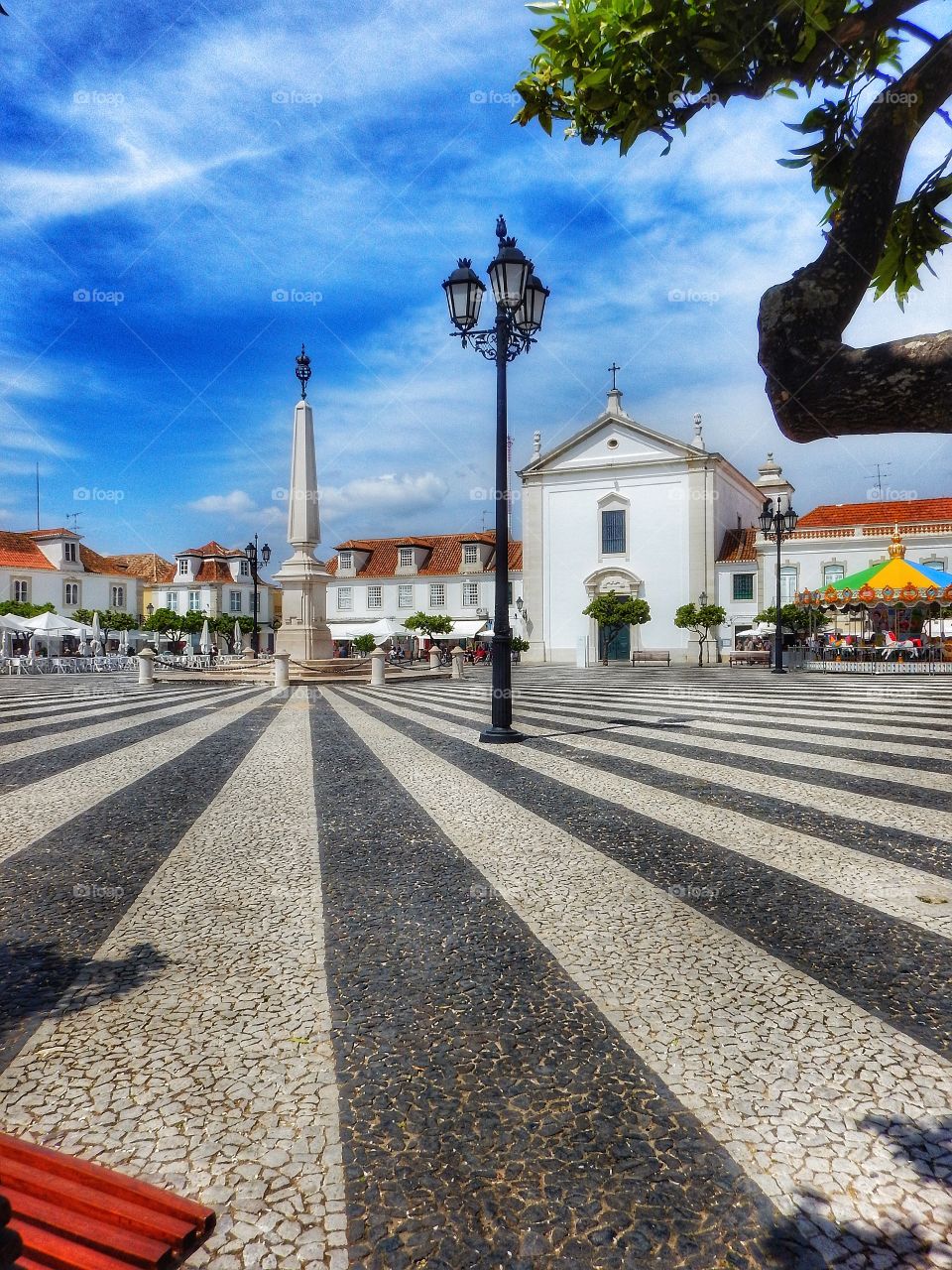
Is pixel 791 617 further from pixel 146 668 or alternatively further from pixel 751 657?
pixel 146 668

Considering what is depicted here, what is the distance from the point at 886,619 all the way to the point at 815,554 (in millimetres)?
4625

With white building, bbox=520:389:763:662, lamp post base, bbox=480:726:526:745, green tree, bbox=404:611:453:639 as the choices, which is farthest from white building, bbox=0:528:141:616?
lamp post base, bbox=480:726:526:745

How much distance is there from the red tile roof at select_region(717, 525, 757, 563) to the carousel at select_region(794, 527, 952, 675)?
4.86 metres

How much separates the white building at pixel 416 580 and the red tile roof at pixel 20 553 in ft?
63.2

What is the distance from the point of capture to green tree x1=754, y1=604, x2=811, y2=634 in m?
29.9

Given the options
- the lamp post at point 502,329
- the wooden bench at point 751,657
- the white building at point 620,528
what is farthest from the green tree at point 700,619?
the lamp post at point 502,329

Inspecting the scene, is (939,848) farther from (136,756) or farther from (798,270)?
(136,756)

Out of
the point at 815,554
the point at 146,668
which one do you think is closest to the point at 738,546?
the point at 815,554

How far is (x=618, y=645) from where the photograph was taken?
3741cm

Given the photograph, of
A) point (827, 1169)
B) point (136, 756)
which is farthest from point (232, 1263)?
point (136, 756)

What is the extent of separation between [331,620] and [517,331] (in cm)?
4125

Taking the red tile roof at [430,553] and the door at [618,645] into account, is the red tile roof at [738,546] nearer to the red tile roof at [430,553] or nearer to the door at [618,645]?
the door at [618,645]

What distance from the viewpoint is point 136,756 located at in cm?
730

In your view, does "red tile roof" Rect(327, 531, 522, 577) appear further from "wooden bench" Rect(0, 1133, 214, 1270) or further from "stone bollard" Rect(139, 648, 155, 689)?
"wooden bench" Rect(0, 1133, 214, 1270)
